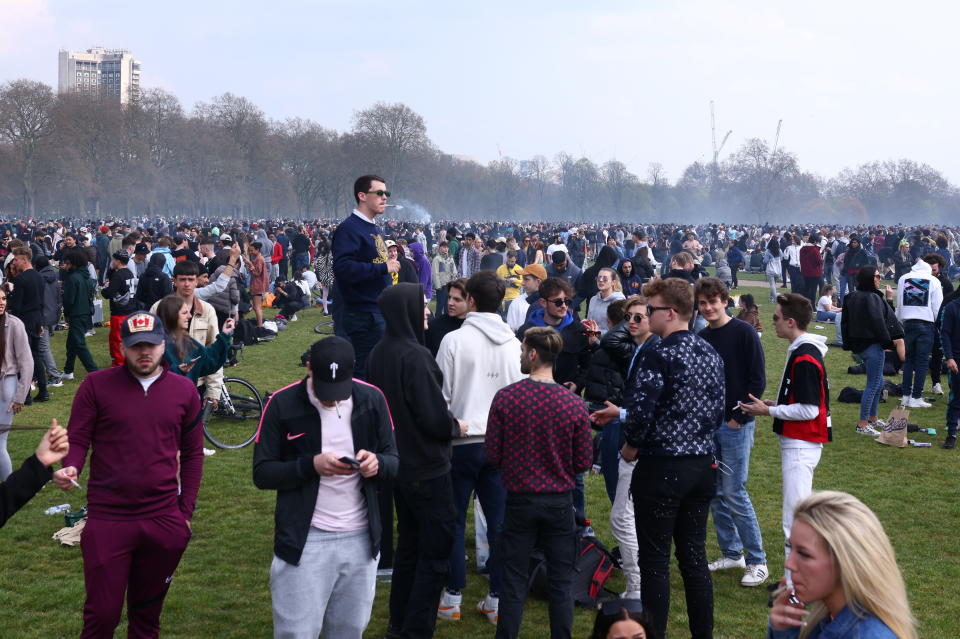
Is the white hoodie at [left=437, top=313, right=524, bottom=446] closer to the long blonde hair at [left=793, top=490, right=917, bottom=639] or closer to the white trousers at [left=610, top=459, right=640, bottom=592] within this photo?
the white trousers at [left=610, top=459, right=640, bottom=592]

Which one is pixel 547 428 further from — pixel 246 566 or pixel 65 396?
pixel 65 396

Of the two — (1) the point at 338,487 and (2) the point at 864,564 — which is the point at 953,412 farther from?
(2) the point at 864,564

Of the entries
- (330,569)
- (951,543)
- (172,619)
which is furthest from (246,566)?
(951,543)

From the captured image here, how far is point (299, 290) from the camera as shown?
74.0ft

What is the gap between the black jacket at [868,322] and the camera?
9891 mm

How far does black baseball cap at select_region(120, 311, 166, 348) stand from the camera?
4.04m

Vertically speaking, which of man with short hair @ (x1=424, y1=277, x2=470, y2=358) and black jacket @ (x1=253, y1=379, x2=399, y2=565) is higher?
man with short hair @ (x1=424, y1=277, x2=470, y2=358)

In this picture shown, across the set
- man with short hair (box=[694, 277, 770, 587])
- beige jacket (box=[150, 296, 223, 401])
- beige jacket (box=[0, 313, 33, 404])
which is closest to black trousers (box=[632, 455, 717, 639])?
man with short hair (box=[694, 277, 770, 587])

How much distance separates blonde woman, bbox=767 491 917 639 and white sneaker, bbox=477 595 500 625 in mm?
3316

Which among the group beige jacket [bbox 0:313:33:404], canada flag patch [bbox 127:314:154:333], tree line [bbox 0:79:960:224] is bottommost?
beige jacket [bbox 0:313:33:404]

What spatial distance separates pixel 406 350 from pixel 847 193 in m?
162

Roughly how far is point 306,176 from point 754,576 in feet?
327

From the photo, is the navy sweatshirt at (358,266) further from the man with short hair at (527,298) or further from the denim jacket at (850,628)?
the denim jacket at (850,628)

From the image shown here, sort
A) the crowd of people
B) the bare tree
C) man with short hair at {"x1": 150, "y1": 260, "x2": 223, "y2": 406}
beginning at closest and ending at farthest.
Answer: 1. the crowd of people
2. man with short hair at {"x1": 150, "y1": 260, "x2": 223, "y2": 406}
3. the bare tree
